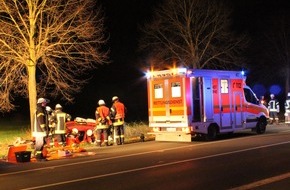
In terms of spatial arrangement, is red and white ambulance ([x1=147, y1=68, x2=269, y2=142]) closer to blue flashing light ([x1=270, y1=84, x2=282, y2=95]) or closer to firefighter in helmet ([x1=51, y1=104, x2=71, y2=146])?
firefighter in helmet ([x1=51, y1=104, x2=71, y2=146])

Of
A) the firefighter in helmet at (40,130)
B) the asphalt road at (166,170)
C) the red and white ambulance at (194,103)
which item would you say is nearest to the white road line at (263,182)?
the asphalt road at (166,170)

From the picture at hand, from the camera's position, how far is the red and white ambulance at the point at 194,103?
59.0 feet

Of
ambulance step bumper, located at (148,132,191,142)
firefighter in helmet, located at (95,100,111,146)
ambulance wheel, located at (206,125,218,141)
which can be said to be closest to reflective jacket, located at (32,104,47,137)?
firefighter in helmet, located at (95,100,111,146)

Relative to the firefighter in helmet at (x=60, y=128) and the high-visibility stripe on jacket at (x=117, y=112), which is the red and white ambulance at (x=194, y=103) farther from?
the firefighter in helmet at (x=60, y=128)

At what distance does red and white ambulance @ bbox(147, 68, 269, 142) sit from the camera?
1797 cm

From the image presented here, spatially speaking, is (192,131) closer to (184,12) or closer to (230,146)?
(230,146)

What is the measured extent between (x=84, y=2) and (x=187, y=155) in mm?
9853

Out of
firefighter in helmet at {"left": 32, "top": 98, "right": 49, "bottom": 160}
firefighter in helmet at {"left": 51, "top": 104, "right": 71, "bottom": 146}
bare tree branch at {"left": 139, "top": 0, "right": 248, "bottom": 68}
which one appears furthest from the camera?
bare tree branch at {"left": 139, "top": 0, "right": 248, "bottom": 68}

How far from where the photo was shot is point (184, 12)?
30578 millimetres

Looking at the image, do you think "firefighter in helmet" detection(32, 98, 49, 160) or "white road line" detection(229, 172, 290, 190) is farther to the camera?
"firefighter in helmet" detection(32, 98, 49, 160)

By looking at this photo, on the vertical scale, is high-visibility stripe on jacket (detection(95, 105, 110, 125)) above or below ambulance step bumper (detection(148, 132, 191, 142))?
above

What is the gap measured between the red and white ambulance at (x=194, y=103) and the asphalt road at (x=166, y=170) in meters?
2.04

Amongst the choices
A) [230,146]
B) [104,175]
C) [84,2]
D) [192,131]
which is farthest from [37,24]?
[104,175]

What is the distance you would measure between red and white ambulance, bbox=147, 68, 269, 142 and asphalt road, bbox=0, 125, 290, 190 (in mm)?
2036
